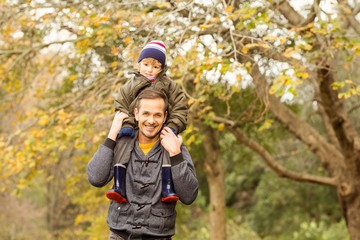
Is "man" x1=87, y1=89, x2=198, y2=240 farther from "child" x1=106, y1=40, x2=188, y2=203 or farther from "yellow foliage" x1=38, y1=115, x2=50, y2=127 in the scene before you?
"yellow foliage" x1=38, y1=115, x2=50, y2=127

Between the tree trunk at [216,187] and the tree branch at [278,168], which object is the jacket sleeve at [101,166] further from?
the tree trunk at [216,187]

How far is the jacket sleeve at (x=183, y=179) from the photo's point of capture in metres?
3.04

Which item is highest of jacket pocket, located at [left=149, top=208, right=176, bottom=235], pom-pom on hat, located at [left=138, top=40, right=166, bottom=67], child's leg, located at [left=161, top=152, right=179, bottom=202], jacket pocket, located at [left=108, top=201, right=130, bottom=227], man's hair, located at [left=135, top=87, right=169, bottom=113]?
pom-pom on hat, located at [left=138, top=40, right=166, bottom=67]

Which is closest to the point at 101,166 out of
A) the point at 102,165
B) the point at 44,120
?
the point at 102,165

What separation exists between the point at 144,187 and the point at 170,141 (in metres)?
0.29

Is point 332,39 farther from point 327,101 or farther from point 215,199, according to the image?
point 215,199

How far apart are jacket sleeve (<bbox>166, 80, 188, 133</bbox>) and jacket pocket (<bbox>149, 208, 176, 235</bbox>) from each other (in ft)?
1.50

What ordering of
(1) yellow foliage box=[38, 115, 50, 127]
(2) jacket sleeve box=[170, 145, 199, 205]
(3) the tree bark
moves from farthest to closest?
(3) the tree bark, (1) yellow foliage box=[38, 115, 50, 127], (2) jacket sleeve box=[170, 145, 199, 205]

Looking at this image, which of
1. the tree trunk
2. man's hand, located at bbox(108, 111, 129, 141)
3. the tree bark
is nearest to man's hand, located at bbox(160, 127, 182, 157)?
man's hand, located at bbox(108, 111, 129, 141)

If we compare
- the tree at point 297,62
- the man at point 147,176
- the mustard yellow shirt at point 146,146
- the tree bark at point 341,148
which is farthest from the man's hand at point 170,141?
the tree bark at point 341,148

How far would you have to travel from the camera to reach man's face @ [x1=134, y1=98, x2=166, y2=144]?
311 cm

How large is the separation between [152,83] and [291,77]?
2.99 m

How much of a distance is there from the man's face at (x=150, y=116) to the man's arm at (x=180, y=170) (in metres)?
0.05

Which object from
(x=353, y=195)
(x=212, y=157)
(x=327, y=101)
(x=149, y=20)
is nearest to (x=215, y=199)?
(x=212, y=157)
